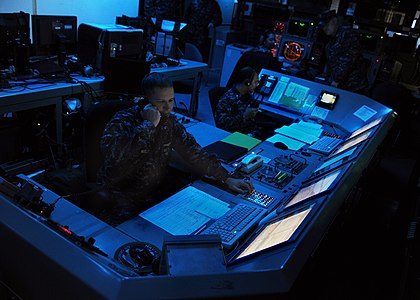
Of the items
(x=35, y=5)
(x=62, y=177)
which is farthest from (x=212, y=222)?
(x=35, y=5)

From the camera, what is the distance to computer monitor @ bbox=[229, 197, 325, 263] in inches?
50.3

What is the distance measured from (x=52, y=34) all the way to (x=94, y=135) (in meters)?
1.89

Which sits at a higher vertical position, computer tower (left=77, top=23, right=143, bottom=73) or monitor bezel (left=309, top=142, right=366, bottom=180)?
computer tower (left=77, top=23, right=143, bottom=73)

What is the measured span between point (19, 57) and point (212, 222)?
264 cm

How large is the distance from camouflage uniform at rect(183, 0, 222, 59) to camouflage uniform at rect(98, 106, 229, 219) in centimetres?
522

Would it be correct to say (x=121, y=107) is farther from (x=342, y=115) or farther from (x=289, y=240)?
(x=342, y=115)

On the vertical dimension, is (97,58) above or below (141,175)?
above

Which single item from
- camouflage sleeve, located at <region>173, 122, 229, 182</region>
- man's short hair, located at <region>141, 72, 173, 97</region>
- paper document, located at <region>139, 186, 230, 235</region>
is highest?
man's short hair, located at <region>141, 72, 173, 97</region>

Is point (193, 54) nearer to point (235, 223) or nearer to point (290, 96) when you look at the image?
point (290, 96)

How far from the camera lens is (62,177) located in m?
2.09

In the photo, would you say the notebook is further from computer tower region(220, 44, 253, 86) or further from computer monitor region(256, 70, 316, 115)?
computer tower region(220, 44, 253, 86)

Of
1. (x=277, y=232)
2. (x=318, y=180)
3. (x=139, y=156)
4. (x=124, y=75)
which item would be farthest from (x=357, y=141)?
(x=124, y=75)

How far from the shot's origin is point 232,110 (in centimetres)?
313

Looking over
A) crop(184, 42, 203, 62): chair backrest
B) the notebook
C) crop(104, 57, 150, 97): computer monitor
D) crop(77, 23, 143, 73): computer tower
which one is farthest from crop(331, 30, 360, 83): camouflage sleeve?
the notebook
